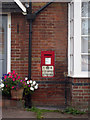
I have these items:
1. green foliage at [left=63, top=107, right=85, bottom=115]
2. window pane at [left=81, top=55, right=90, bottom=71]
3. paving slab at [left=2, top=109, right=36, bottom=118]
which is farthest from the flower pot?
window pane at [left=81, top=55, right=90, bottom=71]

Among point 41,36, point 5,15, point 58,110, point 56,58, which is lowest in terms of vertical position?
point 58,110

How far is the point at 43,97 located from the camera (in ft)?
25.3

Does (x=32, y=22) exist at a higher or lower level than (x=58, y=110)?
higher

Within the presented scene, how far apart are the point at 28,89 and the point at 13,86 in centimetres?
44

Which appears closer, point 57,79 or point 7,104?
point 7,104

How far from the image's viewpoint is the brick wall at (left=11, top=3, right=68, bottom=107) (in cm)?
771

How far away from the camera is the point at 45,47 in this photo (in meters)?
7.73

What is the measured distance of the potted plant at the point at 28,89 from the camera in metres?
7.40

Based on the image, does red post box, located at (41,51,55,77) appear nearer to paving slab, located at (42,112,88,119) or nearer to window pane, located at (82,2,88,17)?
paving slab, located at (42,112,88,119)

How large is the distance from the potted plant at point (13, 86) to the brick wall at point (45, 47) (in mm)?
451

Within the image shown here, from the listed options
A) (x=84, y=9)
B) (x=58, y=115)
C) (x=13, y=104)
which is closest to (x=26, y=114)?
(x=13, y=104)

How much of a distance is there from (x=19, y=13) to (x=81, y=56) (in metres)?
2.18

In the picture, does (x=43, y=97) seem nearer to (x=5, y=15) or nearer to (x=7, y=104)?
(x=7, y=104)

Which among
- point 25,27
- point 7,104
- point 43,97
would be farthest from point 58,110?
point 25,27
